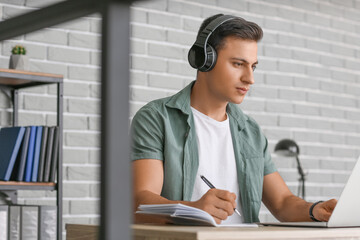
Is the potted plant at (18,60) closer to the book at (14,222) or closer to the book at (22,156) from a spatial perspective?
the book at (22,156)

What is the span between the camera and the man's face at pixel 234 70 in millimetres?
1815

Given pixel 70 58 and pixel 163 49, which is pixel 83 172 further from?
pixel 163 49

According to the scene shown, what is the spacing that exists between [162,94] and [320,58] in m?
1.27

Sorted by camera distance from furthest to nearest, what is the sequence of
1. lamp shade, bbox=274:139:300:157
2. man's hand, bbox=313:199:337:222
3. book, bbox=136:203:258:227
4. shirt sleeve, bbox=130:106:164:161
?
lamp shade, bbox=274:139:300:157 < shirt sleeve, bbox=130:106:164:161 < man's hand, bbox=313:199:337:222 < book, bbox=136:203:258:227

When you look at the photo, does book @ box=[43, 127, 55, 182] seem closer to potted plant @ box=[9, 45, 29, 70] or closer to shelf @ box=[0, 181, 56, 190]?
shelf @ box=[0, 181, 56, 190]

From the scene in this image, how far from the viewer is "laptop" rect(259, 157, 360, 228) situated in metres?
1.27

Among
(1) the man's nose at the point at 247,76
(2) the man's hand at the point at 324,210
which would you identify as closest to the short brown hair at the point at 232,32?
(1) the man's nose at the point at 247,76

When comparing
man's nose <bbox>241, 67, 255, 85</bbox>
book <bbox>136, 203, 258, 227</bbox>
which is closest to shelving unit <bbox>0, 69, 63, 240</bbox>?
man's nose <bbox>241, 67, 255, 85</bbox>

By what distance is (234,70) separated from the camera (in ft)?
5.98

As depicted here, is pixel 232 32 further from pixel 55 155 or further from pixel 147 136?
pixel 55 155

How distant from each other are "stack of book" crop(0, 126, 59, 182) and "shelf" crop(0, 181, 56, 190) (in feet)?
0.06

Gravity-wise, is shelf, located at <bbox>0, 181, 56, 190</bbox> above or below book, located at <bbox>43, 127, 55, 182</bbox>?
below

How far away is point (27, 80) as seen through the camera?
7.83 feet

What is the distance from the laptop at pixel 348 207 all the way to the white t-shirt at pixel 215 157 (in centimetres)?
44
